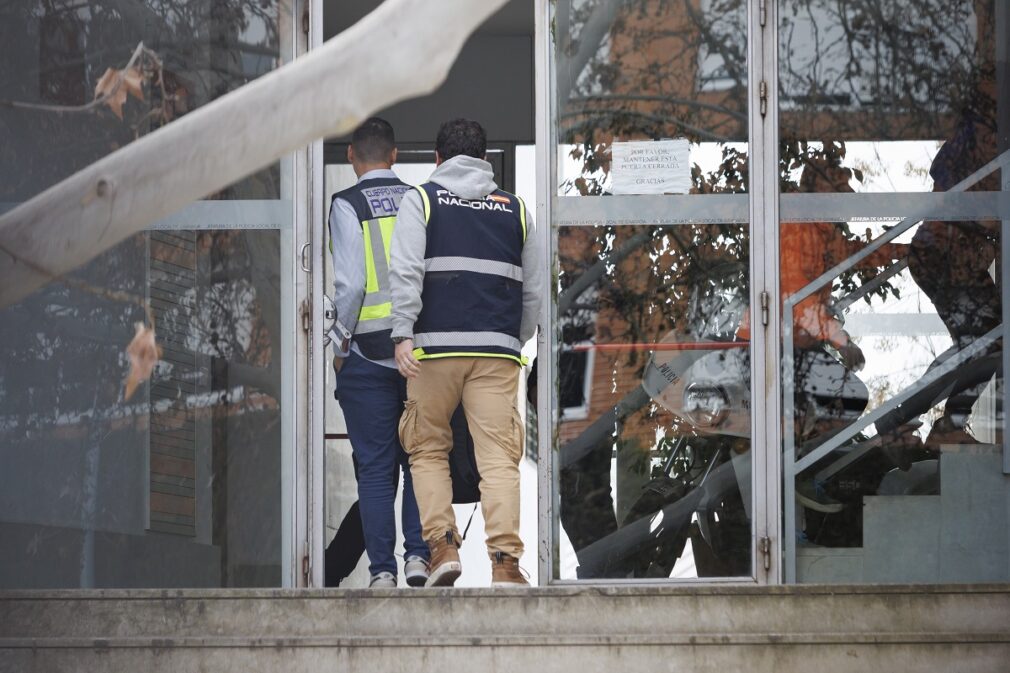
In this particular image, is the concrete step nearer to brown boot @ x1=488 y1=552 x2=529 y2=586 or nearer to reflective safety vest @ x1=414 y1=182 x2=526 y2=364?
brown boot @ x1=488 y1=552 x2=529 y2=586

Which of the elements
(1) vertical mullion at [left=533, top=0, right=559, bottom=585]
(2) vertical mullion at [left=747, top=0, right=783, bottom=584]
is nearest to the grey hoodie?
(1) vertical mullion at [left=533, top=0, right=559, bottom=585]

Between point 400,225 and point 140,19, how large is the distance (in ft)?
6.03

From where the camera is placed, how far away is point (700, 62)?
26.5 ft

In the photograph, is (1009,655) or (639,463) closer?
(1009,655)

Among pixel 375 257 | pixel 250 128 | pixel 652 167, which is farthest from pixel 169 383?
pixel 250 128

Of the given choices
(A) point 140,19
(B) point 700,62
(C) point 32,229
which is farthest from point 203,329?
(C) point 32,229

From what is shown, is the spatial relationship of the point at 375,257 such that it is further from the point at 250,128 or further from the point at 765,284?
the point at 250,128

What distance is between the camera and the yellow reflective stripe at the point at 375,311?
7.55 m

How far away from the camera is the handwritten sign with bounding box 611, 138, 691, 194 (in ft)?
26.4

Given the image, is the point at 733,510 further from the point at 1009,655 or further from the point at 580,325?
the point at 1009,655

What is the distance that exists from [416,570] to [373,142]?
186cm

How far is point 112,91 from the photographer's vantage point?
827 cm

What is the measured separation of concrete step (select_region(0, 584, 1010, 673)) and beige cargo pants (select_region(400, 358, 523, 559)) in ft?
2.67

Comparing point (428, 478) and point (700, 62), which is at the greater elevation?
point (700, 62)
